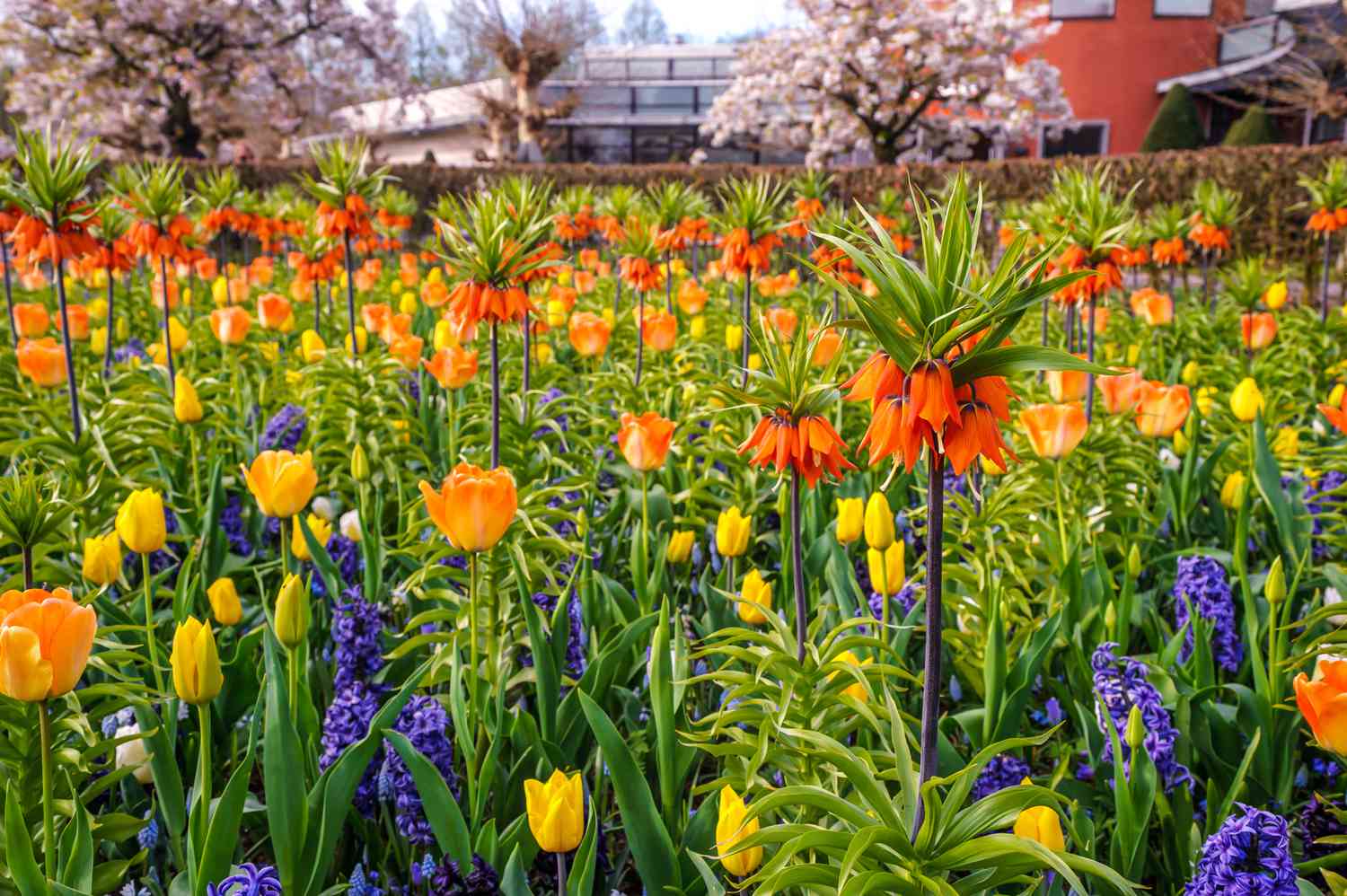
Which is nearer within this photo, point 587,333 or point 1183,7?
point 587,333

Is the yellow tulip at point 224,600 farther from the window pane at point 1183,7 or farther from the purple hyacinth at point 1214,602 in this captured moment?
the window pane at point 1183,7

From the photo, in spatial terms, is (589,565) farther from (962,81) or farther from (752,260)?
(962,81)

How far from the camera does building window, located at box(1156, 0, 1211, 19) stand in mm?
25922

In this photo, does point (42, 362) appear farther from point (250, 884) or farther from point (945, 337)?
point (945, 337)

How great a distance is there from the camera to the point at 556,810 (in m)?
1.42

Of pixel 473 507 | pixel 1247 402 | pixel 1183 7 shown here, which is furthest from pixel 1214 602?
pixel 1183 7

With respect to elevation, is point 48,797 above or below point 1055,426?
below

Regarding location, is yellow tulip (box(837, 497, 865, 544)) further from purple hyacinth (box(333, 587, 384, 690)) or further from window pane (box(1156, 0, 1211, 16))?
window pane (box(1156, 0, 1211, 16))

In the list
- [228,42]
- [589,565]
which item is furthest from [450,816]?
[228,42]

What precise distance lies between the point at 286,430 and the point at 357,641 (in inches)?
70.3

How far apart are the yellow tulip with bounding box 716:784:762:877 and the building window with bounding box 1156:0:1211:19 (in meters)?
29.4

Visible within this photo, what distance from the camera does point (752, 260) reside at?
422cm

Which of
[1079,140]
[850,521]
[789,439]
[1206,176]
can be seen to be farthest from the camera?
[1079,140]

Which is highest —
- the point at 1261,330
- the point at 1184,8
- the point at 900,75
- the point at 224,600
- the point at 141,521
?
the point at 1184,8
